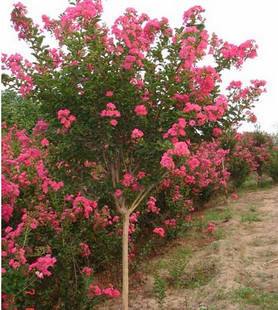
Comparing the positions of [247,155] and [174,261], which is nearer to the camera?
[174,261]

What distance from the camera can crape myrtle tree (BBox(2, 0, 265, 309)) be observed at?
3.86m

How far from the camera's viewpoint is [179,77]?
3.92m

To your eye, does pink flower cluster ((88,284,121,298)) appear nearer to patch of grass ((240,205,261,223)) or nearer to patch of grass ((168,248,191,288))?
patch of grass ((168,248,191,288))

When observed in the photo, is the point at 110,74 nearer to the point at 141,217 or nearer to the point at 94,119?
the point at 94,119

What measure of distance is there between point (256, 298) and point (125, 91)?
97.3 inches

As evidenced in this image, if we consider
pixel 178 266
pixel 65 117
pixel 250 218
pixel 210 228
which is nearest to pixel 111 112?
pixel 65 117

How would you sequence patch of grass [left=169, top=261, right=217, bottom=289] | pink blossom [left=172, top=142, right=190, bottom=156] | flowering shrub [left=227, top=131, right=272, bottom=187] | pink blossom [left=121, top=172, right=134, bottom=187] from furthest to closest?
1. flowering shrub [left=227, top=131, right=272, bottom=187]
2. patch of grass [left=169, top=261, right=217, bottom=289]
3. pink blossom [left=121, top=172, right=134, bottom=187]
4. pink blossom [left=172, top=142, right=190, bottom=156]

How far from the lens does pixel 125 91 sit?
388 cm

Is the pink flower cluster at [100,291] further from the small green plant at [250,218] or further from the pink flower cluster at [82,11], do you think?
the small green plant at [250,218]

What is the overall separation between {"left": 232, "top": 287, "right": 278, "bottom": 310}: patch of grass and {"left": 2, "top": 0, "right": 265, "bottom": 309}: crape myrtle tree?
48.9 inches

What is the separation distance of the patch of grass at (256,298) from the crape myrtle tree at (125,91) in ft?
4.07

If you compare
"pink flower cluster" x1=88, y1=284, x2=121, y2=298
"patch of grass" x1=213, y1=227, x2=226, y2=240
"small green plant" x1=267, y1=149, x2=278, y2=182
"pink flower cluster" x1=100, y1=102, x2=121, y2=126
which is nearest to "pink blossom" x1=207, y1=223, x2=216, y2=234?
"patch of grass" x1=213, y1=227, x2=226, y2=240

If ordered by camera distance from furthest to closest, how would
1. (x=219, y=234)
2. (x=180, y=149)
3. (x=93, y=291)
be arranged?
1. (x=219, y=234)
2. (x=93, y=291)
3. (x=180, y=149)

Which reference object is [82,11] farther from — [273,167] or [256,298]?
[273,167]
